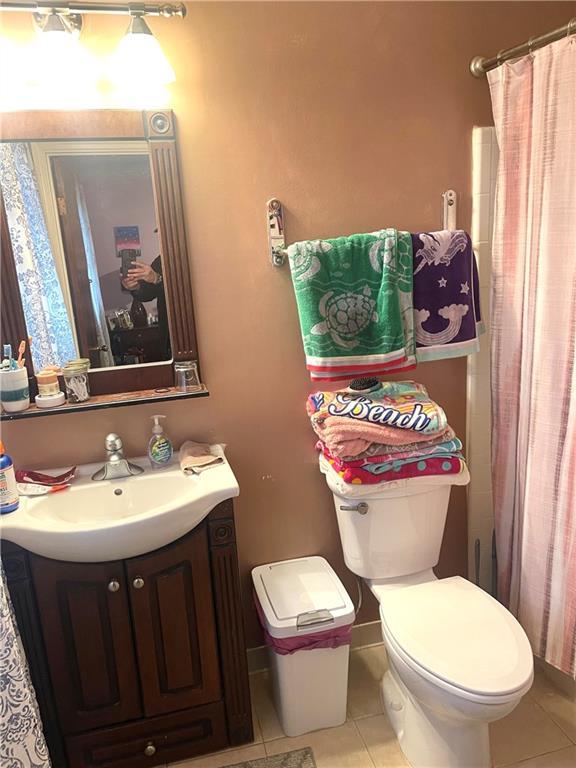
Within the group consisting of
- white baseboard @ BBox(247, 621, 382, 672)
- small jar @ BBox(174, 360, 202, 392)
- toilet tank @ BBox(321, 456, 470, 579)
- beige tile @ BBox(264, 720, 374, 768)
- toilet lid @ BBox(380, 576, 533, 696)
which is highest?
small jar @ BBox(174, 360, 202, 392)

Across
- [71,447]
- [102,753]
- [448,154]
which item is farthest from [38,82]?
[102,753]

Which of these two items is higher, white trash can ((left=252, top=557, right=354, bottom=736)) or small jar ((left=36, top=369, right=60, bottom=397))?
small jar ((left=36, top=369, right=60, bottom=397))

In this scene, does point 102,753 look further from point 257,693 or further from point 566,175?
point 566,175

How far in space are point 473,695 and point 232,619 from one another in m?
0.67

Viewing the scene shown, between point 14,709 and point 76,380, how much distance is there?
0.84 m

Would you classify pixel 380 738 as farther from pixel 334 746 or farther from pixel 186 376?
pixel 186 376

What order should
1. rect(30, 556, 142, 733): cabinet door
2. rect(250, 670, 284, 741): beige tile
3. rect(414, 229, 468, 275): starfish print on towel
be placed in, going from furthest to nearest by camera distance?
rect(250, 670, 284, 741): beige tile
rect(414, 229, 468, 275): starfish print on towel
rect(30, 556, 142, 733): cabinet door

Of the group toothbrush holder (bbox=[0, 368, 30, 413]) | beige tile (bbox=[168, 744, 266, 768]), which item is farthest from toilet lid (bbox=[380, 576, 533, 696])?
toothbrush holder (bbox=[0, 368, 30, 413])

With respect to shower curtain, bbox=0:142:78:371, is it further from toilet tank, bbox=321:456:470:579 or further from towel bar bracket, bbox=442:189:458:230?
towel bar bracket, bbox=442:189:458:230

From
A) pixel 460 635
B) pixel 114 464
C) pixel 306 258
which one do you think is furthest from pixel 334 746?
pixel 306 258

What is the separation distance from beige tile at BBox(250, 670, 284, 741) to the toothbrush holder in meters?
1.24

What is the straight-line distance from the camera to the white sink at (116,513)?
1.41m

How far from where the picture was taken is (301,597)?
179 cm

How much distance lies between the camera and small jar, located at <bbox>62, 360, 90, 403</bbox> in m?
1.68
